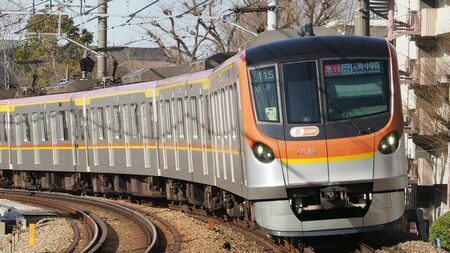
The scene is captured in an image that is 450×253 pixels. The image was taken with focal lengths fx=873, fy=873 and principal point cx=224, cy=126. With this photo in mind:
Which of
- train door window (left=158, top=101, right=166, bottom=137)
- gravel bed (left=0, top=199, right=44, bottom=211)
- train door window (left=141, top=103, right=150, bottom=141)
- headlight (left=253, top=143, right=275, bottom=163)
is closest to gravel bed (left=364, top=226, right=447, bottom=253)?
headlight (left=253, top=143, right=275, bottom=163)

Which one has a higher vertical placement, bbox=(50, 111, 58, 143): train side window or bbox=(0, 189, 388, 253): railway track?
bbox=(50, 111, 58, 143): train side window

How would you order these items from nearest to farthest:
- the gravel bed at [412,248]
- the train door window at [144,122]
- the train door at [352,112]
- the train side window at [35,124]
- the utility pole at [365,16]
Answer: the gravel bed at [412,248], the train door at [352,112], the utility pole at [365,16], the train door window at [144,122], the train side window at [35,124]

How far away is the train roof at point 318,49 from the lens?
35.2ft

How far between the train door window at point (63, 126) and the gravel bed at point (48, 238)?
285 inches

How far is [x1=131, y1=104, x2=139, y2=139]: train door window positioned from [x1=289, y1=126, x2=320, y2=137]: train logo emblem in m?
10.4

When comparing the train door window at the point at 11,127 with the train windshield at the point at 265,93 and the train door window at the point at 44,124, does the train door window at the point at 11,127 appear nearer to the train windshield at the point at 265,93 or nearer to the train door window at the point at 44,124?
the train door window at the point at 44,124

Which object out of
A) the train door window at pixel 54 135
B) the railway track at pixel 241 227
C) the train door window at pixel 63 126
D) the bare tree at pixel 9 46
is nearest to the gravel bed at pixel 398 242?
the railway track at pixel 241 227

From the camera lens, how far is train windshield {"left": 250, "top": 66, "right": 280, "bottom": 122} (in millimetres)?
10648

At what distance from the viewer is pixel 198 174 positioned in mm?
16281

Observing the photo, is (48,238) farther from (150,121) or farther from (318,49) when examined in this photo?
(318,49)

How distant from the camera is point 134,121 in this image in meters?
20.7

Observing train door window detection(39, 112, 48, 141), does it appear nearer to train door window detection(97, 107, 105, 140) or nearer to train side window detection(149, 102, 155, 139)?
train door window detection(97, 107, 105, 140)

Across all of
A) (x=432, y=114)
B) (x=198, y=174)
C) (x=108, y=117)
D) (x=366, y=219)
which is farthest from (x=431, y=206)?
(x=366, y=219)

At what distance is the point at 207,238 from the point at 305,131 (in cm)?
335
